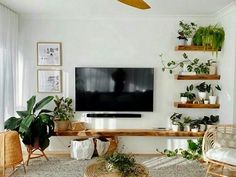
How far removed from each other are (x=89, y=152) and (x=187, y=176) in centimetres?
156

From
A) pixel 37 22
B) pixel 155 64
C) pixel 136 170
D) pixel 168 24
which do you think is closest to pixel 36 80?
pixel 37 22

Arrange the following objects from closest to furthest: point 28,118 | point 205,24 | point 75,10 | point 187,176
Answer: point 187,176 < point 28,118 < point 75,10 < point 205,24

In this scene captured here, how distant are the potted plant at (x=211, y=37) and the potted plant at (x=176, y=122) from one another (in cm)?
123

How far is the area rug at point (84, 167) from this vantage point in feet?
12.1

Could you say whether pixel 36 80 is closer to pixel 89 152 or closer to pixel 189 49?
pixel 89 152

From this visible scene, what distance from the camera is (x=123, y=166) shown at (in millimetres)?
2510

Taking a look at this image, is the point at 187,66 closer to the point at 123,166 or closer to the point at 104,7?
the point at 104,7

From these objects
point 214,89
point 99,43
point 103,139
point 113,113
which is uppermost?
point 99,43

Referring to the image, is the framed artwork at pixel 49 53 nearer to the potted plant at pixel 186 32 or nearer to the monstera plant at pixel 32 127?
the monstera plant at pixel 32 127

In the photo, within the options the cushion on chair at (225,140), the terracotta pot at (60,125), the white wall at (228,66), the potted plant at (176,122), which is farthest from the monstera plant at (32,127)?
the white wall at (228,66)

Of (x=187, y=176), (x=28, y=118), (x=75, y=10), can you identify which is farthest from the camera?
(x=75, y=10)

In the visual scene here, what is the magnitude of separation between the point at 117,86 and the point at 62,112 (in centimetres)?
103

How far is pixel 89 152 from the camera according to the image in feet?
14.3

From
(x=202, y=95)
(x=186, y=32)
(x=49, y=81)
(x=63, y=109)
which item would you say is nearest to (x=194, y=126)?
(x=202, y=95)
